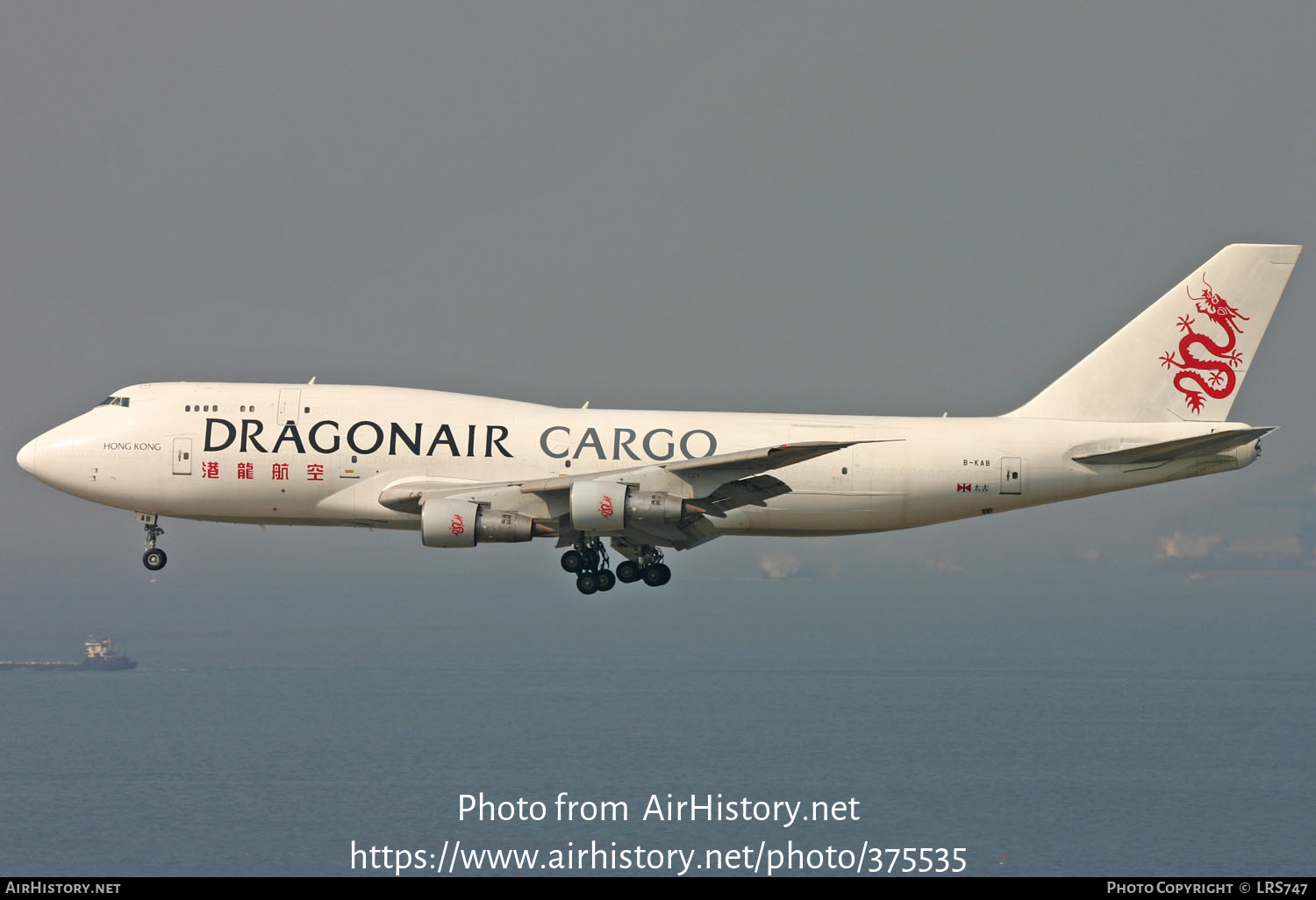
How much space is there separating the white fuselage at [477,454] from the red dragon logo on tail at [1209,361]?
199 cm

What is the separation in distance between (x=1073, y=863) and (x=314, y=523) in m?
103

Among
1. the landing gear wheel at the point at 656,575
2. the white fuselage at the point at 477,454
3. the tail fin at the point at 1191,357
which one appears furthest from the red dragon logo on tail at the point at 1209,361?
the landing gear wheel at the point at 656,575

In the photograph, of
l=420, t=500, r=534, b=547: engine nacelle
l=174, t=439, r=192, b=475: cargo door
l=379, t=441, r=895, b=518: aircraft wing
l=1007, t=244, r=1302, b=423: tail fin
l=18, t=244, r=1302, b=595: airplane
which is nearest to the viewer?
l=379, t=441, r=895, b=518: aircraft wing

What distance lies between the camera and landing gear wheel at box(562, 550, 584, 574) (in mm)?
42562

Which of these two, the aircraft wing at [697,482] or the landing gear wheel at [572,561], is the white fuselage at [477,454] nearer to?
the aircraft wing at [697,482]

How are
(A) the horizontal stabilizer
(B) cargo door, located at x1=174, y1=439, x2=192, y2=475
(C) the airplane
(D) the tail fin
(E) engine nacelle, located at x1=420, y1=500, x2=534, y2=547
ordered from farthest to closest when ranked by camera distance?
(D) the tail fin < (B) cargo door, located at x1=174, y1=439, x2=192, y2=475 < (C) the airplane < (A) the horizontal stabilizer < (E) engine nacelle, located at x1=420, y1=500, x2=534, y2=547

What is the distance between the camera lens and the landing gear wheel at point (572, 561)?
42.6 m

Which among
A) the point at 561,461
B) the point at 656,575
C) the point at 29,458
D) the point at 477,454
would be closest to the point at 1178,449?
the point at 656,575

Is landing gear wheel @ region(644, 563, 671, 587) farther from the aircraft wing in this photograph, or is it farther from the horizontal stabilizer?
the horizontal stabilizer

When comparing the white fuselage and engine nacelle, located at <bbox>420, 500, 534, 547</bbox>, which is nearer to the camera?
engine nacelle, located at <bbox>420, 500, 534, 547</bbox>

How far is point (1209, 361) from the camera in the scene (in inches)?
1763

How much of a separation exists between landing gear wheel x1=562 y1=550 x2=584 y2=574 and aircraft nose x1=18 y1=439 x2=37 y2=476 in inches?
679

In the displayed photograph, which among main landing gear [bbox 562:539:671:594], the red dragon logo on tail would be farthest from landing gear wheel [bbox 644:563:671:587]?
the red dragon logo on tail
